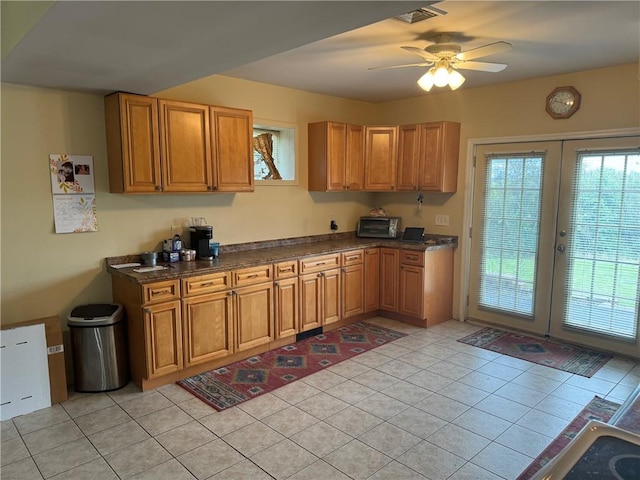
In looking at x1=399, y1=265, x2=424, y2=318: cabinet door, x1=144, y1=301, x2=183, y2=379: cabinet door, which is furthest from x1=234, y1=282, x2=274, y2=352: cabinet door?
x1=399, y1=265, x2=424, y2=318: cabinet door

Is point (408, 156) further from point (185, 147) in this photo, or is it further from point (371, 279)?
point (185, 147)

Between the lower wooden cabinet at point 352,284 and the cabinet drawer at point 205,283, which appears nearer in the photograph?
the cabinet drawer at point 205,283

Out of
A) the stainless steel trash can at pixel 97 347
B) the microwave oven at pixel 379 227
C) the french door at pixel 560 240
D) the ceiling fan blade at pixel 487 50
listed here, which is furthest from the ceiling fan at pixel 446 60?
the stainless steel trash can at pixel 97 347

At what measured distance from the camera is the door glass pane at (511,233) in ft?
15.0

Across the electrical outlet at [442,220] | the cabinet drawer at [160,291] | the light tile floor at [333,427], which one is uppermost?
the electrical outlet at [442,220]

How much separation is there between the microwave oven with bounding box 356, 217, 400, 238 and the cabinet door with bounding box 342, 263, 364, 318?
0.67m

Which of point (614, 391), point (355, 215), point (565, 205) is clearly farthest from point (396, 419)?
point (355, 215)

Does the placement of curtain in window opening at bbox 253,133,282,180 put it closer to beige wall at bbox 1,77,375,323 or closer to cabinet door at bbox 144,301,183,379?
beige wall at bbox 1,77,375,323

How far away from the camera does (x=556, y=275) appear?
14.6 ft

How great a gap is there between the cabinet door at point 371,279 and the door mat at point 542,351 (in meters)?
1.12

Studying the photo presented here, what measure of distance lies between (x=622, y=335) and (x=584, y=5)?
303 centimetres

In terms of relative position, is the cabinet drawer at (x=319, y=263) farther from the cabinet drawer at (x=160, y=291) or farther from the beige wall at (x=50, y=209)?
the cabinet drawer at (x=160, y=291)

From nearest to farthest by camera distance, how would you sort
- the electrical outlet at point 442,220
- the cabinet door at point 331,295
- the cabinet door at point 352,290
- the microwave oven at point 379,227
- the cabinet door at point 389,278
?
the cabinet door at point 331,295
the cabinet door at point 352,290
the cabinet door at point 389,278
the electrical outlet at point 442,220
the microwave oven at point 379,227

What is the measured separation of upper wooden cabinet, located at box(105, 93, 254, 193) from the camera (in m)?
3.47
